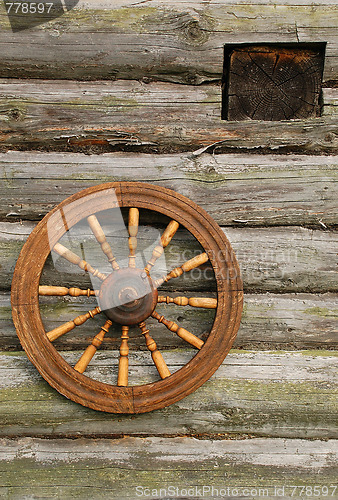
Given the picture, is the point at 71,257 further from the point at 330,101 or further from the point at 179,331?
the point at 330,101

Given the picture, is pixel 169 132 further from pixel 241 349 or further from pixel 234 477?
pixel 234 477

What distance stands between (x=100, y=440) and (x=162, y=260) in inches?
28.6

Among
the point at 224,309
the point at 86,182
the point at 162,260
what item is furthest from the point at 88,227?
the point at 224,309

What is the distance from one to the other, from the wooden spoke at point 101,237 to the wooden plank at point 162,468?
27.2 inches

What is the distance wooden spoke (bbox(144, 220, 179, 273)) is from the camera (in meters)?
1.59

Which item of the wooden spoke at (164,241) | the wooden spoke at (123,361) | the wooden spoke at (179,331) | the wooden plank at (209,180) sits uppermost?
the wooden plank at (209,180)

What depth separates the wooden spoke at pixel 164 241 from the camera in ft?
5.23

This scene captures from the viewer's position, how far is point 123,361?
160 cm

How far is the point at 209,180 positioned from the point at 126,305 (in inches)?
23.0

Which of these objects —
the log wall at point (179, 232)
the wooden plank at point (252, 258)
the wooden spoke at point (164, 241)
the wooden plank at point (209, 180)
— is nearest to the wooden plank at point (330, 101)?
the log wall at point (179, 232)

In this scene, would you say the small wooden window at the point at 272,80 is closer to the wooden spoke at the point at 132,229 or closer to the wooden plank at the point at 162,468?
the wooden spoke at the point at 132,229

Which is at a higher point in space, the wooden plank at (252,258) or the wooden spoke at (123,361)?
the wooden plank at (252,258)

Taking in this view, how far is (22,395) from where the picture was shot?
5.57 feet

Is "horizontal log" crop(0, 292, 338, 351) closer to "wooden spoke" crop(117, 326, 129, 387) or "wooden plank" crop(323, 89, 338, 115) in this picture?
"wooden spoke" crop(117, 326, 129, 387)
